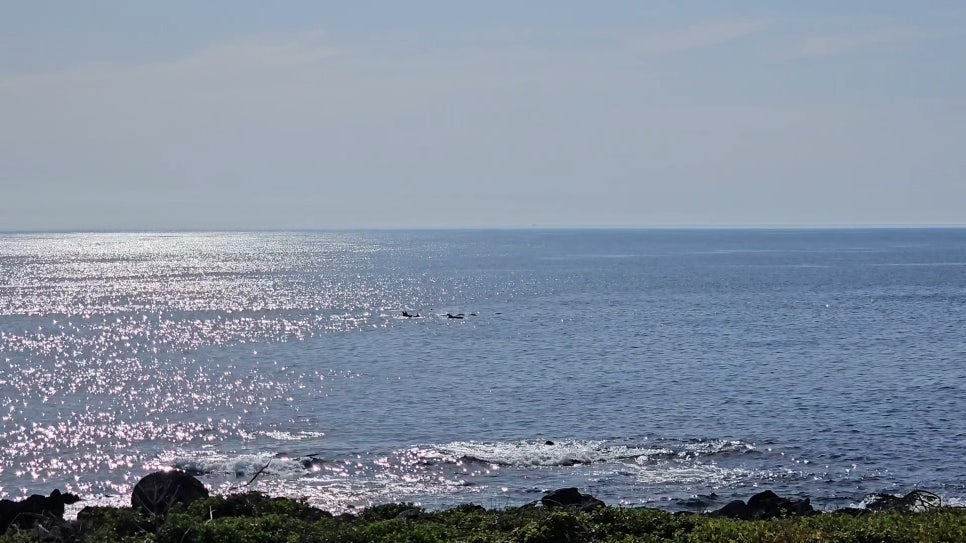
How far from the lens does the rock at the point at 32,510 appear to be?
31.1 m

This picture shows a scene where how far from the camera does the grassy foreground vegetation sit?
851 inches

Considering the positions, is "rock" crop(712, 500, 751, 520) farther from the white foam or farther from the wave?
the white foam

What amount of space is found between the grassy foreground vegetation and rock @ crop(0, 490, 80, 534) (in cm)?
499

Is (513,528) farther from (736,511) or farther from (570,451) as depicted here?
(570,451)

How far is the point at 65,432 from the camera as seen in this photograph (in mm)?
54656

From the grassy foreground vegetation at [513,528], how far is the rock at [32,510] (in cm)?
499

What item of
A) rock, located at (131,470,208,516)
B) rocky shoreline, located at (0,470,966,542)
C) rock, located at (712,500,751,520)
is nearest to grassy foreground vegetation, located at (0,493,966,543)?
rocky shoreline, located at (0,470,966,542)

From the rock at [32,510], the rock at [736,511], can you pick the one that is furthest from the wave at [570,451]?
the rock at [32,510]

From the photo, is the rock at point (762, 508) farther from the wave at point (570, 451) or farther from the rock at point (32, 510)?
the rock at point (32, 510)

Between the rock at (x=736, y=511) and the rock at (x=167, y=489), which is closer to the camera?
the rock at (x=167, y=489)

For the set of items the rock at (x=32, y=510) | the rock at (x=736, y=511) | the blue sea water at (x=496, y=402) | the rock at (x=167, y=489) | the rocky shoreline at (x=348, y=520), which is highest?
the rocky shoreline at (x=348, y=520)

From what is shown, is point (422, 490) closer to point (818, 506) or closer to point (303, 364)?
point (818, 506)

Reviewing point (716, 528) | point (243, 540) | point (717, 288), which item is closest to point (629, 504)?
point (716, 528)

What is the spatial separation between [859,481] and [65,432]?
40.4 meters
